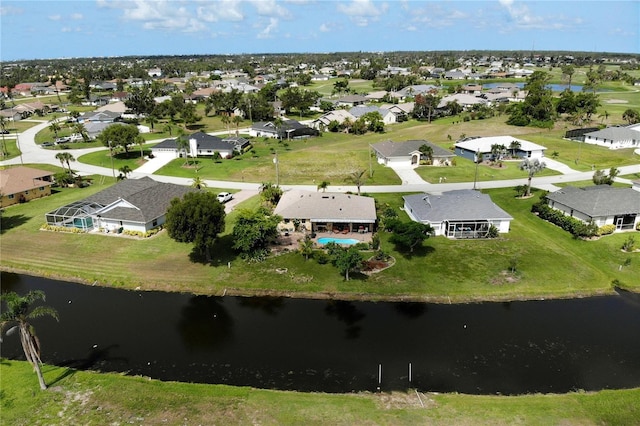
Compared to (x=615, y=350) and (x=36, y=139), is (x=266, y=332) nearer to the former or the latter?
(x=615, y=350)

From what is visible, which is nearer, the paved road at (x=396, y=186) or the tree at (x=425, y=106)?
the paved road at (x=396, y=186)

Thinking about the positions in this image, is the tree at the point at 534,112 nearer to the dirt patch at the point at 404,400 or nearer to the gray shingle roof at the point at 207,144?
the gray shingle roof at the point at 207,144

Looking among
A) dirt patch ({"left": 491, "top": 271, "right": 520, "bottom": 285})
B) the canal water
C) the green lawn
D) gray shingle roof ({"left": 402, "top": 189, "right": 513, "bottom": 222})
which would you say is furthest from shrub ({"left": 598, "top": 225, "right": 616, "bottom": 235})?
the green lawn

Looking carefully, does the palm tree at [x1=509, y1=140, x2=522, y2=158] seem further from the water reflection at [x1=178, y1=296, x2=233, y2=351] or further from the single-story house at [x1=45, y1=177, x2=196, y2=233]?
the water reflection at [x1=178, y1=296, x2=233, y2=351]

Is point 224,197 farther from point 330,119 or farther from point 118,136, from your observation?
point 330,119

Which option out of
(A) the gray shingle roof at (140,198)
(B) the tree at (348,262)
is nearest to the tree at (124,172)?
(A) the gray shingle roof at (140,198)
